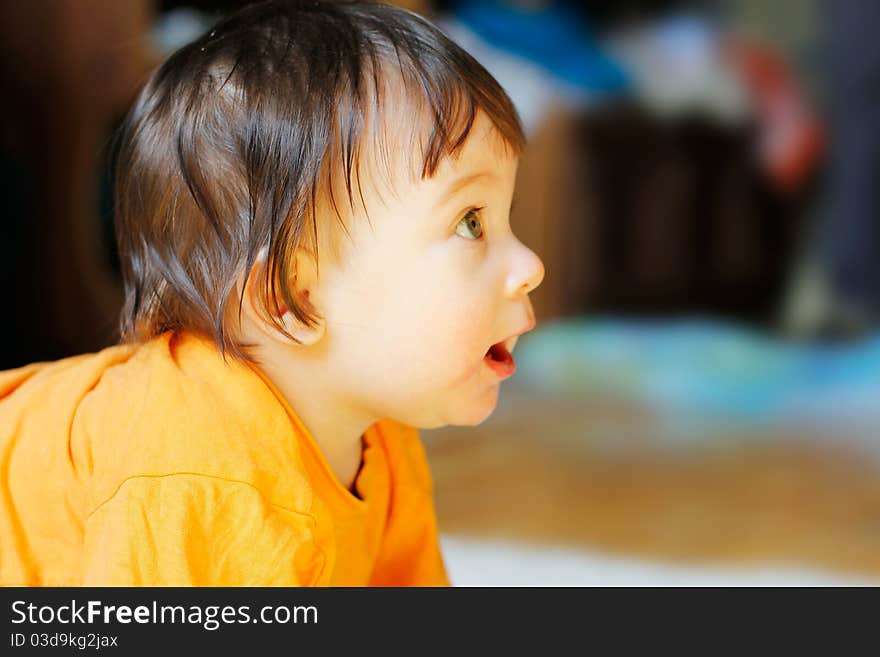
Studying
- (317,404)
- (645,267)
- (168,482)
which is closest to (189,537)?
(168,482)

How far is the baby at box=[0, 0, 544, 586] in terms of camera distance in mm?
688

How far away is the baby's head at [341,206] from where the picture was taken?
719mm

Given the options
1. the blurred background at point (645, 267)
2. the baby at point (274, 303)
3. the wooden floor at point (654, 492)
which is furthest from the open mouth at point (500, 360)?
the wooden floor at point (654, 492)

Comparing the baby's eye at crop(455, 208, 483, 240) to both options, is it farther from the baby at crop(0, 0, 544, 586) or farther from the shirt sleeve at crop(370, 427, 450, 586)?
the shirt sleeve at crop(370, 427, 450, 586)

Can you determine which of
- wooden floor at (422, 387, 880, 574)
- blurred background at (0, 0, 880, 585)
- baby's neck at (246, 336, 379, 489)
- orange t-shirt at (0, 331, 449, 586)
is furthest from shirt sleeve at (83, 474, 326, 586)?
wooden floor at (422, 387, 880, 574)

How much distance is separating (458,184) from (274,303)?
0.14m

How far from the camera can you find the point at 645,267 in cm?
284

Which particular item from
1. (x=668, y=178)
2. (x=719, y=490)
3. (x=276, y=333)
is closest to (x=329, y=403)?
(x=276, y=333)

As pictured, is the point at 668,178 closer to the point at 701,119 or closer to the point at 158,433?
the point at 701,119

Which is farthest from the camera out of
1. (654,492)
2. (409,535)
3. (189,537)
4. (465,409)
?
(654,492)

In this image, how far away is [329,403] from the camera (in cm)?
79

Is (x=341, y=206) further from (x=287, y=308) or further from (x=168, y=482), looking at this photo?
(x=168, y=482)

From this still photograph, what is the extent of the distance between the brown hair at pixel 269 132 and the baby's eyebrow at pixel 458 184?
18 mm

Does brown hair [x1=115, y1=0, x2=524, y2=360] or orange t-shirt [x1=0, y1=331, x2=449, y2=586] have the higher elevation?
brown hair [x1=115, y1=0, x2=524, y2=360]
